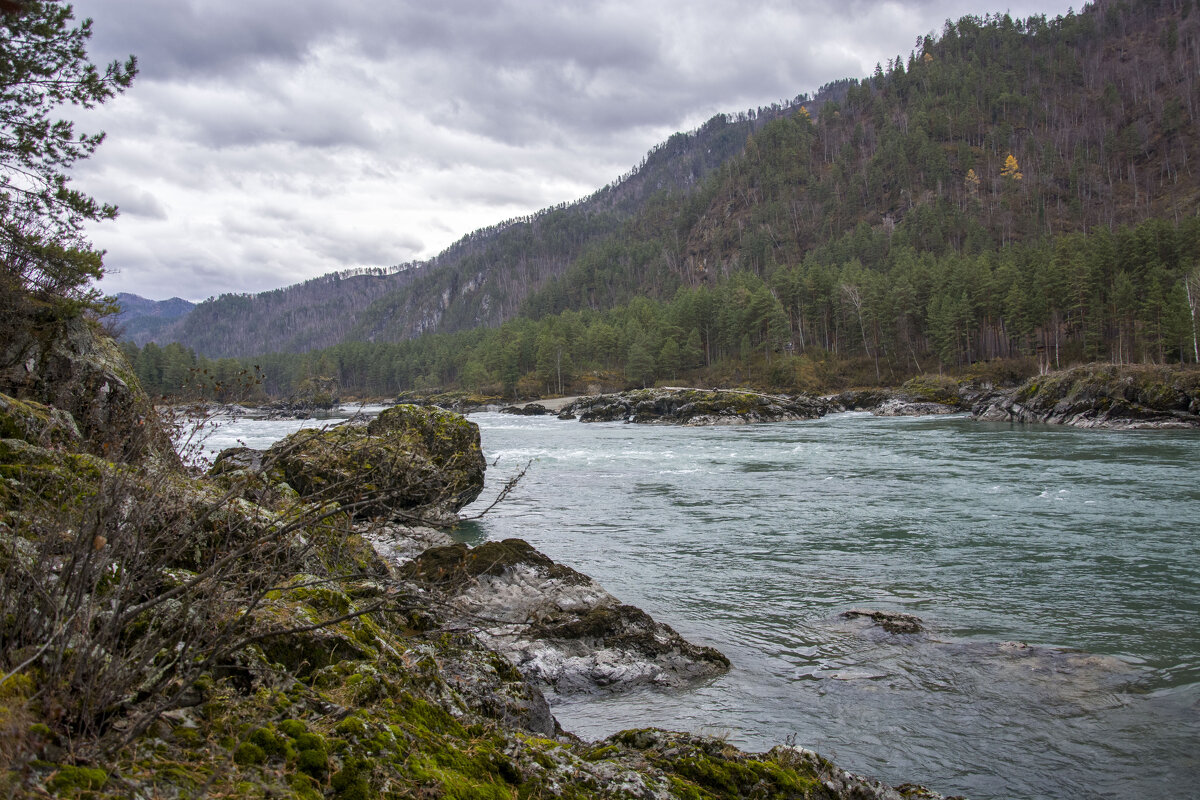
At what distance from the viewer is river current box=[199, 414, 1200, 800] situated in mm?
6676

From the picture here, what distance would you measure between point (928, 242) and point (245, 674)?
135148 mm

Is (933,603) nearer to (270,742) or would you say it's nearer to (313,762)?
(313,762)

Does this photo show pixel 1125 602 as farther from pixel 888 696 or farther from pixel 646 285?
pixel 646 285

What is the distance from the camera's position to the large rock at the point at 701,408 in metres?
58.0

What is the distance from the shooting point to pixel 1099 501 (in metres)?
18.4

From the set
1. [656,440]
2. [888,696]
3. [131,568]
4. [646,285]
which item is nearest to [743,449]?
[656,440]

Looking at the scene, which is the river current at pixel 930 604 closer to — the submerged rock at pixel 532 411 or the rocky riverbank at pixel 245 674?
the rocky riverbank at pixel 245 674

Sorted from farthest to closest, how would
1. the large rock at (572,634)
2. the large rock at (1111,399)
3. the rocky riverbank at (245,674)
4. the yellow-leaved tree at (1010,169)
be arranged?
the yellow-leaved tree at (1010,169) → the large rock at (1111,399) → the large rock at (572,634) → the rocky riverbank at (245,674)

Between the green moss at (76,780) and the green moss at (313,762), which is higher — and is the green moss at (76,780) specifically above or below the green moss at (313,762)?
above

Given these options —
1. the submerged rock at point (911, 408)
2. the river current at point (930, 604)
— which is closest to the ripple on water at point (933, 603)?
the river current at point (930, 604)

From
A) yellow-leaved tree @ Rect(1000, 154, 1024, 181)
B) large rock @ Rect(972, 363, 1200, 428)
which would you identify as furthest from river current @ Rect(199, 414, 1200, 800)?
yellow-leaved tree @ Rect(1000, 154, 1024, 181)

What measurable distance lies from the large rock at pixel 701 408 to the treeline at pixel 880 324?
79.2ft

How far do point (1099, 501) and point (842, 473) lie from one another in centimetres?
866

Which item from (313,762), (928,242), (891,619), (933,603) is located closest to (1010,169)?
(928,242)
